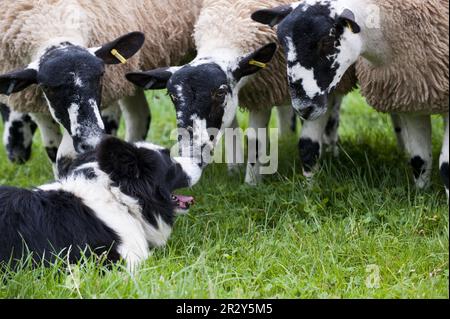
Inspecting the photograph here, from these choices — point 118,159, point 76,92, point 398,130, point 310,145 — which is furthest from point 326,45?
point 398,130

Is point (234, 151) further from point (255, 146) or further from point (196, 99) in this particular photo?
point (196, 99)

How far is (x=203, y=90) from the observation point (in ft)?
19.8

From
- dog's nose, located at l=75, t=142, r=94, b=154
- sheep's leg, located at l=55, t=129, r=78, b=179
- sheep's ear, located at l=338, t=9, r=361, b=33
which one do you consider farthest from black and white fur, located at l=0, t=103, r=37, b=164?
sheep's ear, located at l=338, t=9, r=361, b=33

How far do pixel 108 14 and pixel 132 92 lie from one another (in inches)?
25.8

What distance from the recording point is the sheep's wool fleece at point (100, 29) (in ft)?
21.5

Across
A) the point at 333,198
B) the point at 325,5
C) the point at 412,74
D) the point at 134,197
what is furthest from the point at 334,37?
the point at 134,197

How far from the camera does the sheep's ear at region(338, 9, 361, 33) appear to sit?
18.1 ft

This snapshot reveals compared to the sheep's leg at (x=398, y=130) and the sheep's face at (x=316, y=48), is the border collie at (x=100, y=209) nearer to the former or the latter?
the sheep's face at (x=316, y=48)

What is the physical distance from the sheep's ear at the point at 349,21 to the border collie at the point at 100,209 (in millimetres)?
1411

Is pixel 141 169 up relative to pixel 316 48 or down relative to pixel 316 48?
down

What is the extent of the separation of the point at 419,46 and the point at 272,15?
1.04m

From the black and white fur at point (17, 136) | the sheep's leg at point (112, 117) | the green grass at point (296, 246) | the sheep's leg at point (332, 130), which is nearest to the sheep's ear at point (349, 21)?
the green grass at point (296, 246)

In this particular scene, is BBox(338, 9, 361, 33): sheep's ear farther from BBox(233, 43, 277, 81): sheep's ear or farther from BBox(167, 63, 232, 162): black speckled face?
BBox(167, 63, 232, 162): black speckled face
